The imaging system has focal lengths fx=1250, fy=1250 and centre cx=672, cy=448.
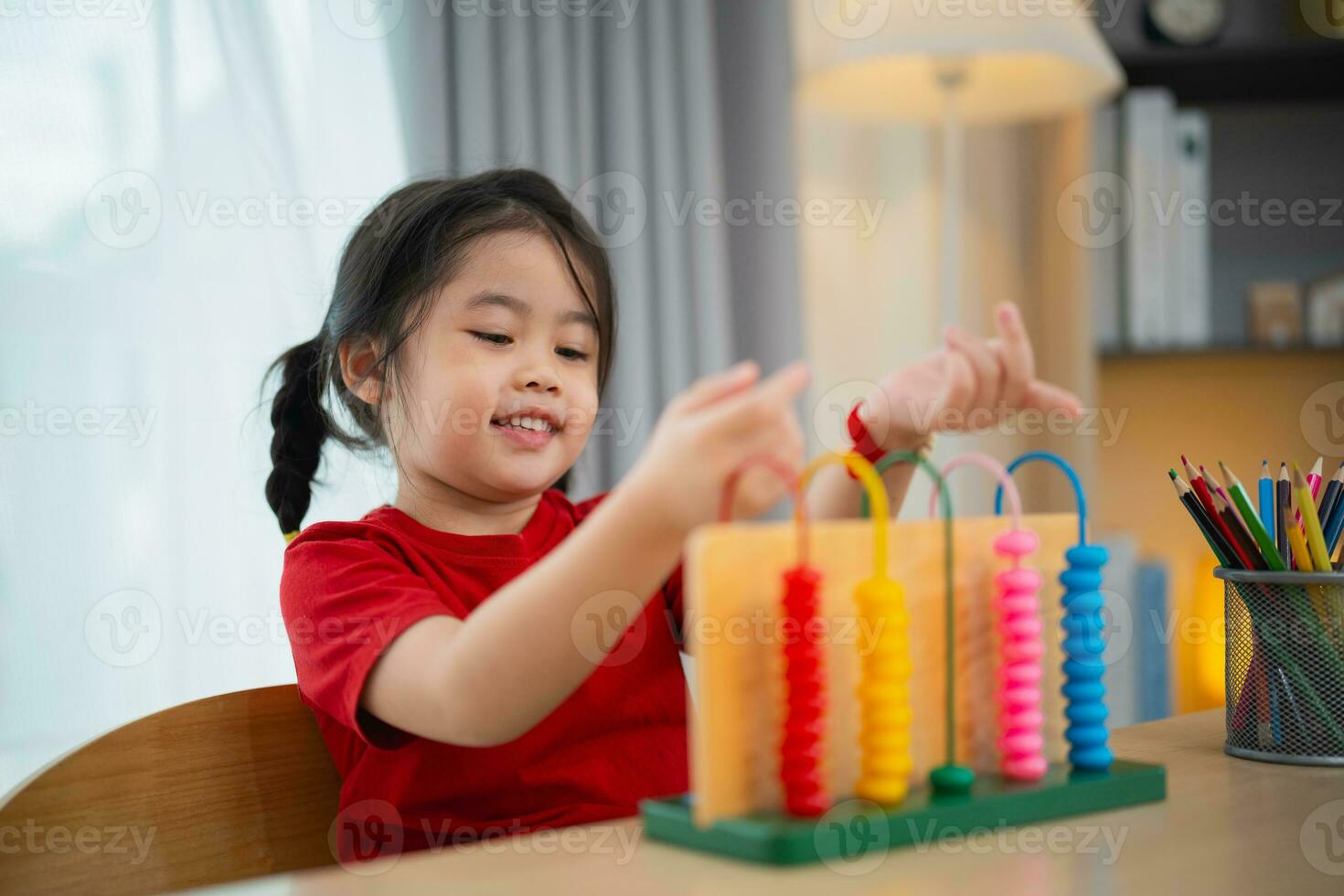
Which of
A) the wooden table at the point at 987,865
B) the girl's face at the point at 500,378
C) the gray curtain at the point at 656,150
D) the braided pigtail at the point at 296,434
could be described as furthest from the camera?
the gray curtain at the point at 656,150

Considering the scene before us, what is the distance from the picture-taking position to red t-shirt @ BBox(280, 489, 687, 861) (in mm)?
770

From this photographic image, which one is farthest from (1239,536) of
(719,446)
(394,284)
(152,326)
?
(152,326)

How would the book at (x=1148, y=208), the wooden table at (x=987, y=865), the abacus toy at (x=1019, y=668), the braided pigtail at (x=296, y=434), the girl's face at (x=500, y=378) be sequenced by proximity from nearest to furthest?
the wooden table at (x=987, y=865)
the abacus toy at (x=1019, y=668)
the girl's face at (x=500, y=378)
the braided pigtail at (x=296, y=434)
the book at (x=1148, y=208)

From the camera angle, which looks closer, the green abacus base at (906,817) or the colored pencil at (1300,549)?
the green abacus base at (906,817)

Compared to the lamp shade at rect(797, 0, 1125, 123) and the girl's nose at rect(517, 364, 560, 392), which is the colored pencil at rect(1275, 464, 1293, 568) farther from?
the lamp shade at rect(797, 0, 1125, 123)

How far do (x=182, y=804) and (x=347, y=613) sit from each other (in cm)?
16

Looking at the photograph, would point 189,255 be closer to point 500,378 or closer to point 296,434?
point 296,434

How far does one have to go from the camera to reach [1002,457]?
2.38m

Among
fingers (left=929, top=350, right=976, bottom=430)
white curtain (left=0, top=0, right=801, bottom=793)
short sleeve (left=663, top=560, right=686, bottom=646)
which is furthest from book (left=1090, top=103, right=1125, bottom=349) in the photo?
fingers (left=929, top=350, right=976, bottom=430)

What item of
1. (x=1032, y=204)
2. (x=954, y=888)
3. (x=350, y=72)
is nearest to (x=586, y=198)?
(x=350, y=72)

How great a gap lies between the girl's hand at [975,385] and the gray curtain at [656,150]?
→ 3.59ft

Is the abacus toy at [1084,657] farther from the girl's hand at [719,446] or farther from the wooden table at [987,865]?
the girl's hand at [719,446]

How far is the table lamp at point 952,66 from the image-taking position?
5.99 feet

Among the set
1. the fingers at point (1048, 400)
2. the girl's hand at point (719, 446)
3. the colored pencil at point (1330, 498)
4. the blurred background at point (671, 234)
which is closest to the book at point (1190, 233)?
the blurred background at point (671, 234)
